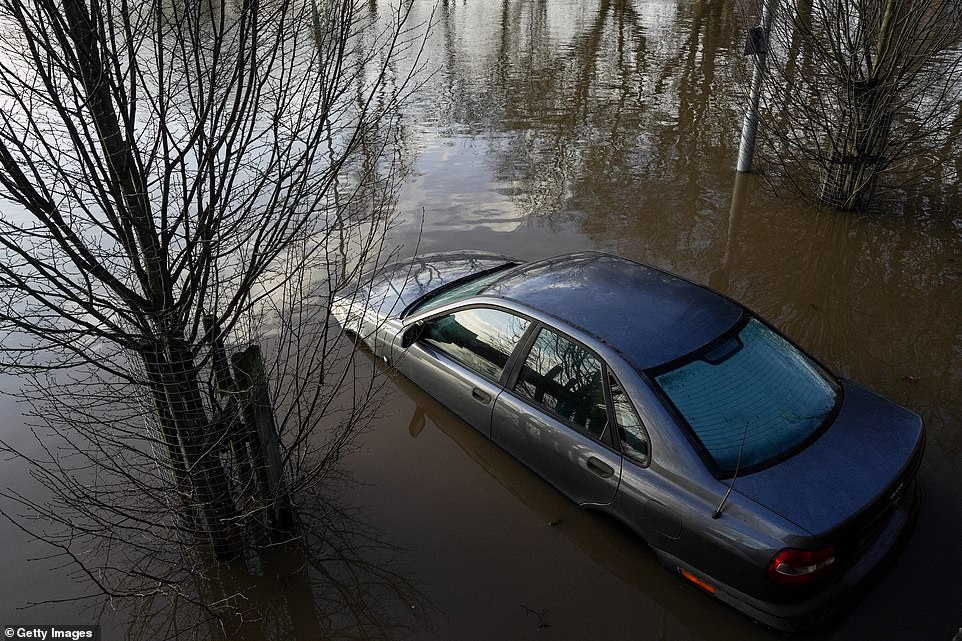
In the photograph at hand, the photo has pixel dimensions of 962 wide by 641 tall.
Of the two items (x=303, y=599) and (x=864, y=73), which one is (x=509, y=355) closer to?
→ (x=303, y=599)

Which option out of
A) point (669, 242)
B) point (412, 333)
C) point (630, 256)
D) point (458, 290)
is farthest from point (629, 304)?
point (669, 242)

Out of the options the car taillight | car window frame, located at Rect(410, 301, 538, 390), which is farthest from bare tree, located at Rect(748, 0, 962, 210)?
the car taillight

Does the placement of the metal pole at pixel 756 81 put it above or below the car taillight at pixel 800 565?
above

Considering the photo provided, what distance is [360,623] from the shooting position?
378 centimetres

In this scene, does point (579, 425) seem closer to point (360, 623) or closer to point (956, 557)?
point (360, 623)

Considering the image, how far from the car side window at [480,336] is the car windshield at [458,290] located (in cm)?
19

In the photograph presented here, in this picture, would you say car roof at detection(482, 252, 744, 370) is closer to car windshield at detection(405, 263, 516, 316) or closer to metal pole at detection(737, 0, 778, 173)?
car windshield at detection(405, 263, 516, 316)

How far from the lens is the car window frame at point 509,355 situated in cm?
434

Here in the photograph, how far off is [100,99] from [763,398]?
3.57m

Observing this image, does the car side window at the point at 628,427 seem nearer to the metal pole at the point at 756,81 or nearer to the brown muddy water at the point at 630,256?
the brown muddy water at the point at 630,256

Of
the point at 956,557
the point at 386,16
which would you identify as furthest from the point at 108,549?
the point at 386,16

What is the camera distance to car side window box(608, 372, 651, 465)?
12.1 feet

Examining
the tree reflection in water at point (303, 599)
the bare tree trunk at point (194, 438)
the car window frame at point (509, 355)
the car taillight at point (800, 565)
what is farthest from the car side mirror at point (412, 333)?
the car taillight at point (800, 565)

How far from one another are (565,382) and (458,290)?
62.5 inches
